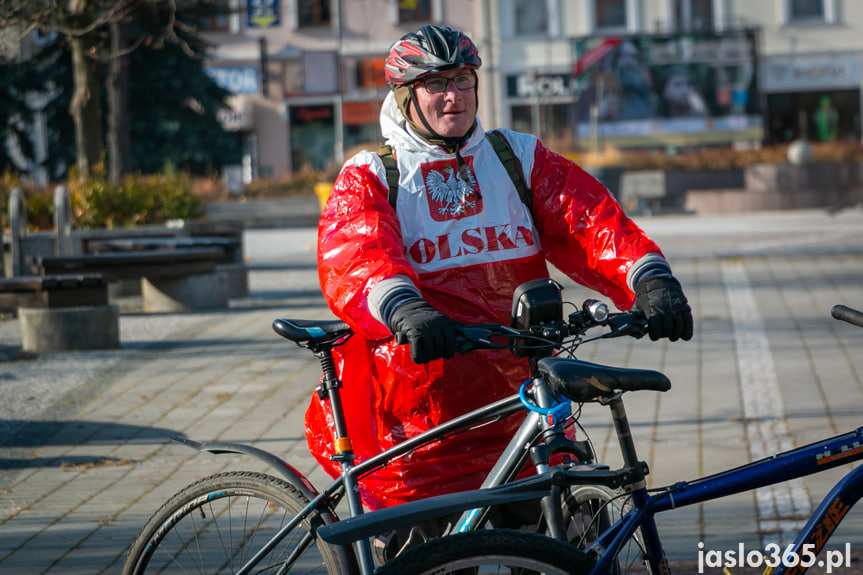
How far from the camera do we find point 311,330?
2.99 m

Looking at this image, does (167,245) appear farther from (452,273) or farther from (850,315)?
(850,315)

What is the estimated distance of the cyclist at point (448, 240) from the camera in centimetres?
311

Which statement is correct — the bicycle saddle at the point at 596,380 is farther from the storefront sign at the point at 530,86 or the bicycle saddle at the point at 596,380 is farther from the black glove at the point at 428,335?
the storefront sign at the point at 530,86

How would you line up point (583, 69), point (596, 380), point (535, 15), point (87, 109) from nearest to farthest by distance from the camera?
1. point (596, 380)
2. point (87, 109)
3. point (583, 69)
4. point (535, 15)

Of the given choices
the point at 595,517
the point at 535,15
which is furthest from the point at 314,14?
the point at 595,517

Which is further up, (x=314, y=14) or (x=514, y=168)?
(x=314, y=14)

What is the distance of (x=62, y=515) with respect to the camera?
17.0ft

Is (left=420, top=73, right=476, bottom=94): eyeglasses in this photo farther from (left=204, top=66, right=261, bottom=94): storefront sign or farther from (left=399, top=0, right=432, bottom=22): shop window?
(left=204, top=66, right=261, bottom=94): storefront sign

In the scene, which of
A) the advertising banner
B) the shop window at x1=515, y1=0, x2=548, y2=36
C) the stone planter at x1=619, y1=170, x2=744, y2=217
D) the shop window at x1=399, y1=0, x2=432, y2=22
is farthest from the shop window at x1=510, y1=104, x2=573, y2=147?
the stone planter at x1=619, y1=170, x2=744, y2=217

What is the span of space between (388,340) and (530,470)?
0.51 metres

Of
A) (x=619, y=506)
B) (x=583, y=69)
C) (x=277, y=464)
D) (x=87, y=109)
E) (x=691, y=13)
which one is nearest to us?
(x=619, y=506)

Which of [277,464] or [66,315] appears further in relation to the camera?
[66,315]

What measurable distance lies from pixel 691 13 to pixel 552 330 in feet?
141

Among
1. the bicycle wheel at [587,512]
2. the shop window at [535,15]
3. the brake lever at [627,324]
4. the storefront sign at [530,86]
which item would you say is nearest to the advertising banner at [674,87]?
the storefront sign at [530,86]
